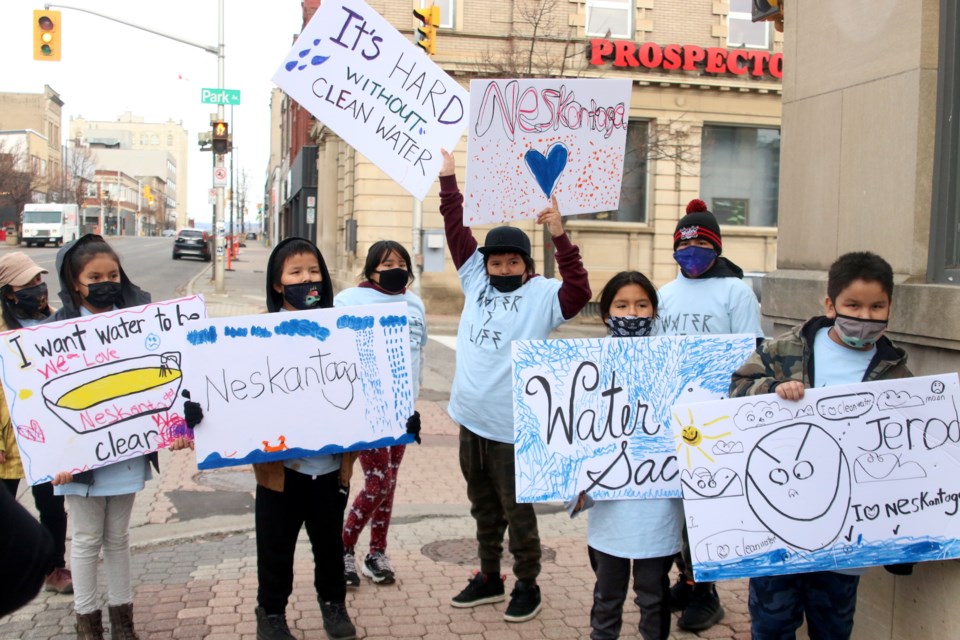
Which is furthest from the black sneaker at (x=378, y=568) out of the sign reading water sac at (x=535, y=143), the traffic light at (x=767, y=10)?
the traffic light at (x=767, y=10)

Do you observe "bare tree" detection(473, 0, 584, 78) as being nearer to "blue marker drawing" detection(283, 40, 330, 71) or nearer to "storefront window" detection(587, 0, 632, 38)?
"storefront window" detection(587, 0, 632, 38)

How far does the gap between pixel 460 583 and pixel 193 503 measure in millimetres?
2677

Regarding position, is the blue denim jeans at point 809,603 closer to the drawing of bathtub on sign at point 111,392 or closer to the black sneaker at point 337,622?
the black sneaker at point 337,622

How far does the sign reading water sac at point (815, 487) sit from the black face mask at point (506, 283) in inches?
51.6

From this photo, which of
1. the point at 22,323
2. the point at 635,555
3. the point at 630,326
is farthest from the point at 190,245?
the point at 635,555

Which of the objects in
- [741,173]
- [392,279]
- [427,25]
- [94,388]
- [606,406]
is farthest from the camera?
[741,173]

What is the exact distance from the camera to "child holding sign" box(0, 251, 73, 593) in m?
4.56

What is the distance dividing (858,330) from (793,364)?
288mm

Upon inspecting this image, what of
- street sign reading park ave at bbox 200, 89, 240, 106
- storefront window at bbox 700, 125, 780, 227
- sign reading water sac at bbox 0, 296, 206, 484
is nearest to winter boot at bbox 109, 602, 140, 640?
sign reading water sac at bbox 0, 296, 206, 484

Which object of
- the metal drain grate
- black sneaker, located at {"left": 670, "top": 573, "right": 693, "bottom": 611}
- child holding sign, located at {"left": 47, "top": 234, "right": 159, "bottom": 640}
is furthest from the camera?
the metal drain grate

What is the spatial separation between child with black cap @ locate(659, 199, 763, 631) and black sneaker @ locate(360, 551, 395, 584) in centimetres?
154

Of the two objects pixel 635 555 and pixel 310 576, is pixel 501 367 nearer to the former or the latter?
pixel 635 555

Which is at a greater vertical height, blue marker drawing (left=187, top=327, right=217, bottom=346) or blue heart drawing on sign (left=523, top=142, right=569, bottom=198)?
blue heart drawing on sign (left=523, top=142, right=569, bottom=198)

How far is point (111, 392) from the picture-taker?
162 inches
